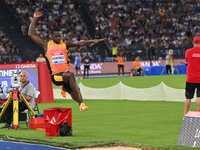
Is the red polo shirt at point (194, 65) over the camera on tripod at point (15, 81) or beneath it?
over

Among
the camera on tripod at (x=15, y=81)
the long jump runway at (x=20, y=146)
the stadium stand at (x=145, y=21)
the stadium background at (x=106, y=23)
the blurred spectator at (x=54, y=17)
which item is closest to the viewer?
the long jump runway at (x=20, y=146)

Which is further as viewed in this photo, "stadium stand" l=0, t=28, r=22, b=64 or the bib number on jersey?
"stadium stand" l=0, t=28, r=22, b=64

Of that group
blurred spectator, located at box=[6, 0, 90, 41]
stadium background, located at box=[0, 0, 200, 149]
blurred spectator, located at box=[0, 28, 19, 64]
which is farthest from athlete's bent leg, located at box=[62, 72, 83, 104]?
blurred spectator, located at box=[6, 0, 90, 41]

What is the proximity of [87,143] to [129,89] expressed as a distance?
14660 mm

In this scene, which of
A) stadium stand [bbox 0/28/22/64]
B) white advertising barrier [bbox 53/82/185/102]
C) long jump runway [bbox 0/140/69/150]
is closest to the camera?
long jump runway [bbox 0/140/69/150]

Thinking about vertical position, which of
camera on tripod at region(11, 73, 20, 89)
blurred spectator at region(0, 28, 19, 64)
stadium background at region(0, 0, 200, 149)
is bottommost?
camera on tripod at region(11, 73, 20, 89)

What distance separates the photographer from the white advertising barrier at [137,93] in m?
22.0

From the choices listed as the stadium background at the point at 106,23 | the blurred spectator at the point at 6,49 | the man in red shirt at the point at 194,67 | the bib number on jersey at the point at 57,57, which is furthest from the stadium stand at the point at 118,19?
the bib number on jersey at the point at 57,57

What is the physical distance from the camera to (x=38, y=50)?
4194 centimetres

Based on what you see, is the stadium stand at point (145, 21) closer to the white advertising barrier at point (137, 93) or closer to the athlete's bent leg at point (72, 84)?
the white advertising barrier at point (137, 93)

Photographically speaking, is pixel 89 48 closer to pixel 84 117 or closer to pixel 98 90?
pixel 98 90

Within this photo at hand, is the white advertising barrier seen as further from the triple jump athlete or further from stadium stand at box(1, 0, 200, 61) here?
stadium stand at box(1, 0, 200, 61)

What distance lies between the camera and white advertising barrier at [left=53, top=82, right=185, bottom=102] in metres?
22.0

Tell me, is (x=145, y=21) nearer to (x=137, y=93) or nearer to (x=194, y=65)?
(x=137, y=93)
